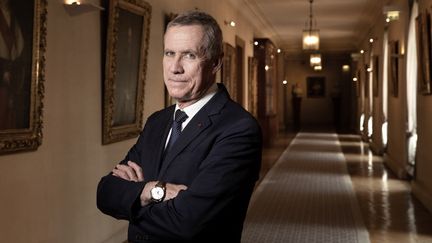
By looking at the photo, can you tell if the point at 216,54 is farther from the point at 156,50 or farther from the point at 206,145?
Answer: the point at 156,50

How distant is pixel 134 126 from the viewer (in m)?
6.86

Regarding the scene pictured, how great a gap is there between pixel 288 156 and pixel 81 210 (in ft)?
36.1

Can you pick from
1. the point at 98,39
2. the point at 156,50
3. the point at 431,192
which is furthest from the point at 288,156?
the point at 98,39

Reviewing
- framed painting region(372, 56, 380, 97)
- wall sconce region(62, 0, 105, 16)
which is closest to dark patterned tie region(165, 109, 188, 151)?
wall sconce region(62, 0, 105, 16)

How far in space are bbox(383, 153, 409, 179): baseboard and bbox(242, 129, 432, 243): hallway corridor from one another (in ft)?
0.51

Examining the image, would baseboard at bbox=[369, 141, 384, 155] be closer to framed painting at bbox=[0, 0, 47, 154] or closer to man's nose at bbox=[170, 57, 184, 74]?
framed painting at bbox=[0, 0, 47, 154]

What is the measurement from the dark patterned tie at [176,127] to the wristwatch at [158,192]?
163mm

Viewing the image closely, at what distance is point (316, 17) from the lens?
715 inches

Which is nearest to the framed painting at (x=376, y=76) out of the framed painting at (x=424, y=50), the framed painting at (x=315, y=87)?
the framed painting at (x=424, y=50)

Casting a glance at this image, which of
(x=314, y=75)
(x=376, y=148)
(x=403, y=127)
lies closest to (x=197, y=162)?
(x=403, y=127)

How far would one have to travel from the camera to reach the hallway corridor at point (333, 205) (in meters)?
6.93

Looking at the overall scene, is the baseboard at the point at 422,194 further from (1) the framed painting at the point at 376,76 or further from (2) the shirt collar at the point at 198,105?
(1) the framed painting at the point at 376,76

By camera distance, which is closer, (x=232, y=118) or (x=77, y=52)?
(x=232, y=118)

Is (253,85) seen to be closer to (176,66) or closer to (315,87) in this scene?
(176,66)
